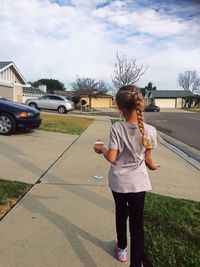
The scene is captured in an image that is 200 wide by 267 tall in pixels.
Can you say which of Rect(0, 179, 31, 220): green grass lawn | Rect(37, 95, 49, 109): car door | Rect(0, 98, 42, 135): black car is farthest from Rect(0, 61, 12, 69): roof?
Rect(0, 179, 31, 220): green grass lawn

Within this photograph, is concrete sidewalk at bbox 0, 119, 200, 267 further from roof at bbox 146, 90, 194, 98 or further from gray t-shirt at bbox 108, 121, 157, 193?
roof at bbox 146, 90, 194, 98

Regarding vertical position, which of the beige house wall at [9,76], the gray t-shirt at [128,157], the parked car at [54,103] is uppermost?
the beige house wall at [9,76]

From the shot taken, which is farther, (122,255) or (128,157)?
(122,255)

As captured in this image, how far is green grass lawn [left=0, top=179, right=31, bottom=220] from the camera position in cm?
405

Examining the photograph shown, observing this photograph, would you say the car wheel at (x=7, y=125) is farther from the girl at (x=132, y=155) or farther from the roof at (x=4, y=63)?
the roof at (x=4, y=63)

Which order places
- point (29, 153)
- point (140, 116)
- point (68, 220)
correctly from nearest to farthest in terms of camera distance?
1. point (140, 116)
2. point (68, 220)
3. point (29, 153)

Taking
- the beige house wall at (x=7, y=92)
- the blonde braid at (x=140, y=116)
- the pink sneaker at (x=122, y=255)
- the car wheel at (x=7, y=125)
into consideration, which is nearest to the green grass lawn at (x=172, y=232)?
the pink sneaker at (x=122, y=255)

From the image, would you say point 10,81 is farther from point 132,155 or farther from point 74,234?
point 132,155

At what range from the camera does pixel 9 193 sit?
452 centimetres

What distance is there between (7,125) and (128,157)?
25.5 feet

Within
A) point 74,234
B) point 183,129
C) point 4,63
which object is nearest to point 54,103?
point 4,63

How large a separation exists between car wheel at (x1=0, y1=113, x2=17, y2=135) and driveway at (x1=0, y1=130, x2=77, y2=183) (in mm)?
245

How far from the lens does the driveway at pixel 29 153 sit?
5773 mm

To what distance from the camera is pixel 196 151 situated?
34.4ft
